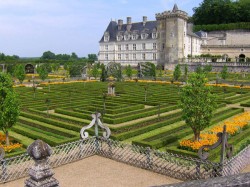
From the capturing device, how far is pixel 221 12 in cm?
9012

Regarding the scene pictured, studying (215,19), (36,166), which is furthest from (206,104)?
(215,19)

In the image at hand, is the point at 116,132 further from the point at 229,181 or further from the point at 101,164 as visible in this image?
the point at 229,181

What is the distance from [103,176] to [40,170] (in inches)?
148

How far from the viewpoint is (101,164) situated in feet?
39.7

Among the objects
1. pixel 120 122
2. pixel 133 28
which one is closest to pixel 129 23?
pixel 133 28

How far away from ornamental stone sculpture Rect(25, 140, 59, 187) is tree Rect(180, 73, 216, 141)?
8.58 meters

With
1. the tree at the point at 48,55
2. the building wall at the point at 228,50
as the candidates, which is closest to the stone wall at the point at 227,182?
the building wall at the point at 228,50

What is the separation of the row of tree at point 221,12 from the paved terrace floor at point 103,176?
85636 millimetres

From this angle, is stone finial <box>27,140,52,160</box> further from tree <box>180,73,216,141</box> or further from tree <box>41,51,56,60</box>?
tree <box>41,51,56,60</box>

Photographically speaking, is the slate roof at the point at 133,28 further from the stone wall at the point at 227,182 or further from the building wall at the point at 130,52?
the stone wall at the point at 227,182

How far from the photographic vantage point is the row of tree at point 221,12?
8612 cm

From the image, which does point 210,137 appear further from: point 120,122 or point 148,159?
point 120,122

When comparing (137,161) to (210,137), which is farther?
(210,137)

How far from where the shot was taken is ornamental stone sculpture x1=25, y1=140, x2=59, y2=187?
7238 millimetres
